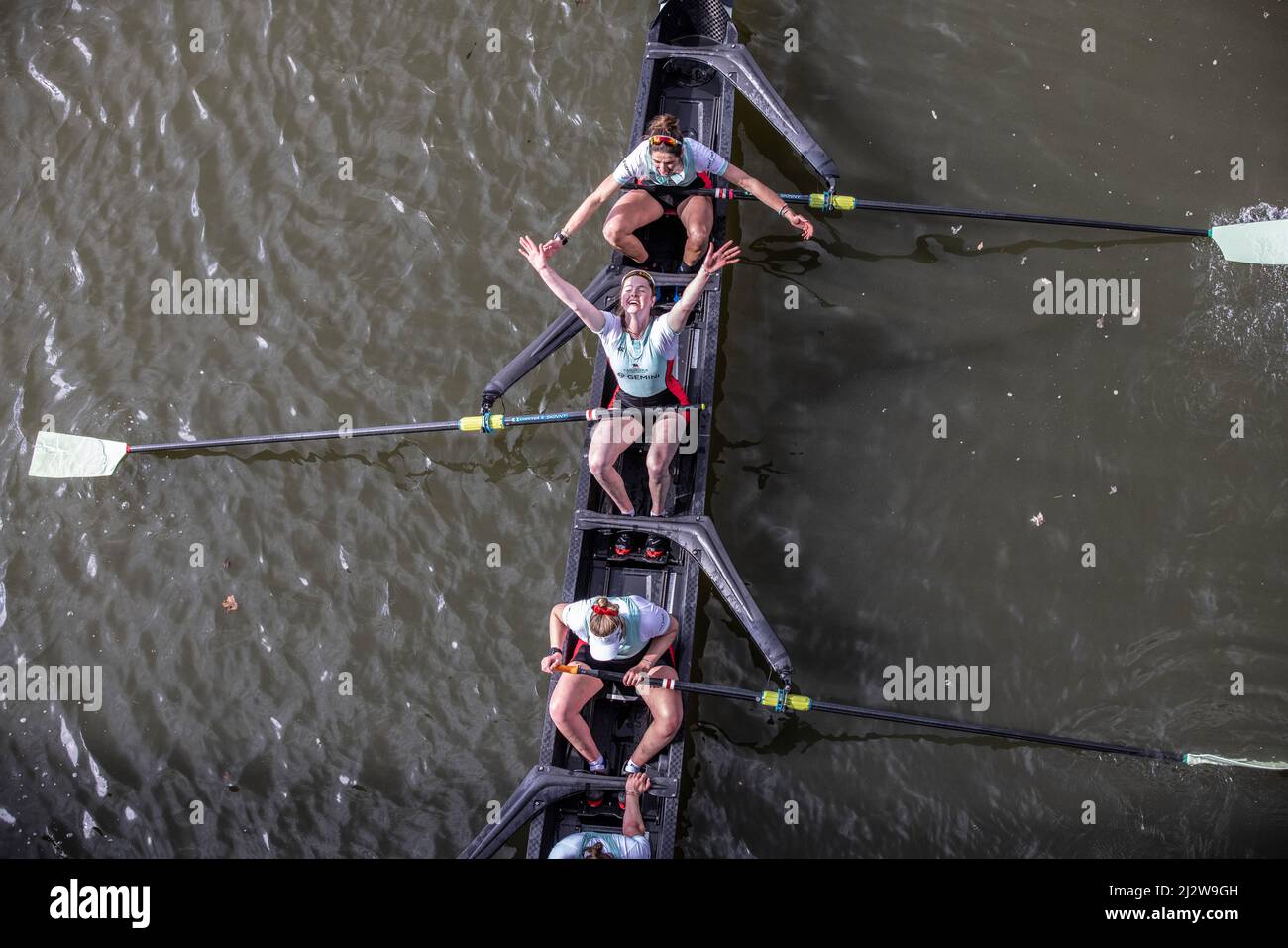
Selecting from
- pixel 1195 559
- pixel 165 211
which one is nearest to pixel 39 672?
pixel 165 211

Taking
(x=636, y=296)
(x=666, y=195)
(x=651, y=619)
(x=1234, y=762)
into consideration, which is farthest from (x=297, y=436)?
(x=1234, y=762)

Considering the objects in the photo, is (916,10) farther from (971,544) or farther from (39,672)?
(39,672)

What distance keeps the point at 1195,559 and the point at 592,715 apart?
15.9 feet

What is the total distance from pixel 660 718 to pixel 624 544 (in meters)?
1.38

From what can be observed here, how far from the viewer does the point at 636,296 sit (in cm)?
860

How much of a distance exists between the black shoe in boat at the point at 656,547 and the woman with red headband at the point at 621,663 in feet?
1.66

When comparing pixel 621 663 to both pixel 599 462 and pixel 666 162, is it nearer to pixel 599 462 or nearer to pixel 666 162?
pixel 599 462

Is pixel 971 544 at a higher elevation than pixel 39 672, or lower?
higher

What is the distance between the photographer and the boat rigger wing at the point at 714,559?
886 centimetres

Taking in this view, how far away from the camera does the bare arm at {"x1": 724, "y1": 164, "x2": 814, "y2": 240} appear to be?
374 inches

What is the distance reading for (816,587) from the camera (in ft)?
31.8

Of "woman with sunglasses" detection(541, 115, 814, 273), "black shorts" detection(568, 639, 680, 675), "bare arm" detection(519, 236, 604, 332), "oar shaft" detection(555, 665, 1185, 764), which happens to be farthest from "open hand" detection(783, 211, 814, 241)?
"oar shaft" detection(555, 665, 1185, 764)
